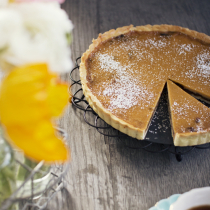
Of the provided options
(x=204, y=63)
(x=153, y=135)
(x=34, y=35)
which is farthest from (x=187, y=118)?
(x=34, y=35)

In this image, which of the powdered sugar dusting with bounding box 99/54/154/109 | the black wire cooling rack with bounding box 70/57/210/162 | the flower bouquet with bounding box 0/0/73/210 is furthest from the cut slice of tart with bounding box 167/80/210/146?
the flower bouquet with bounding box 0/0/73/210

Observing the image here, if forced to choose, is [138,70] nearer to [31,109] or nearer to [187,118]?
[187,118]

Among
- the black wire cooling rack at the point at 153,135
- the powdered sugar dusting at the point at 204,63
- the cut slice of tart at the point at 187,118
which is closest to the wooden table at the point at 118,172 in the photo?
the black wire cooling rack at the point at 153,135

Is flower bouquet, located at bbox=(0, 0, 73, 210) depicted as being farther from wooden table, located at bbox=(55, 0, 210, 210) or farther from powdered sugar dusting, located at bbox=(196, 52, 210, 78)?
powdered sugar dusting, located at bbox=(196, 52, 210, 78)

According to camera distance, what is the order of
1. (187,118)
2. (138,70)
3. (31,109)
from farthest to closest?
(138,70) → (187,118) → (31,109)

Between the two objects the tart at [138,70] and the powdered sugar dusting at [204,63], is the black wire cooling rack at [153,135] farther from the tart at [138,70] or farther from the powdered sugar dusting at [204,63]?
the powdered sugar dusting at [204,63]

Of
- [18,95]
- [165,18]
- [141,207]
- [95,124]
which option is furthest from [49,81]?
[165,18]
